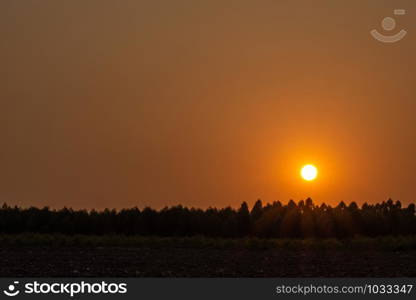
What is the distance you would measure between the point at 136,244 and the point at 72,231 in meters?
14.3

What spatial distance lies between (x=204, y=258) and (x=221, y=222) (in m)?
31.0

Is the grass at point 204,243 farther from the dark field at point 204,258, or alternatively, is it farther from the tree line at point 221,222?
the tree line at point 221,222

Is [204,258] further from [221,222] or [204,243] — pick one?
[221,222]

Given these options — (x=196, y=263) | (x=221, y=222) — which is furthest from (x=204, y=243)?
(x=196, y=263)

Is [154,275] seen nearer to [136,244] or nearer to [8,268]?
[8,268]

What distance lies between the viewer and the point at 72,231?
75125mm

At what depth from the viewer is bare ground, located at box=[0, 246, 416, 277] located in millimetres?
37719

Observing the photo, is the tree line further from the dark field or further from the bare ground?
the bare ground

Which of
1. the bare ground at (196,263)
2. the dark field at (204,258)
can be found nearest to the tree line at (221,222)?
the dark field at (204,258)

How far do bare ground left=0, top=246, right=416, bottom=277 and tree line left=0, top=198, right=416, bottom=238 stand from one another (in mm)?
20710

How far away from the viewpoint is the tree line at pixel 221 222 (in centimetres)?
7612

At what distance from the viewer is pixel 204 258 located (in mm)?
46906

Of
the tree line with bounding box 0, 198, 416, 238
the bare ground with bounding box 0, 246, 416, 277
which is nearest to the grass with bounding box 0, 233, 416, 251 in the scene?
the bare ground with bounding box 0, 246, 416, 277

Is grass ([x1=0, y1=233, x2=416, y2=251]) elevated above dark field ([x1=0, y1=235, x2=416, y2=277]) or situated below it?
above
